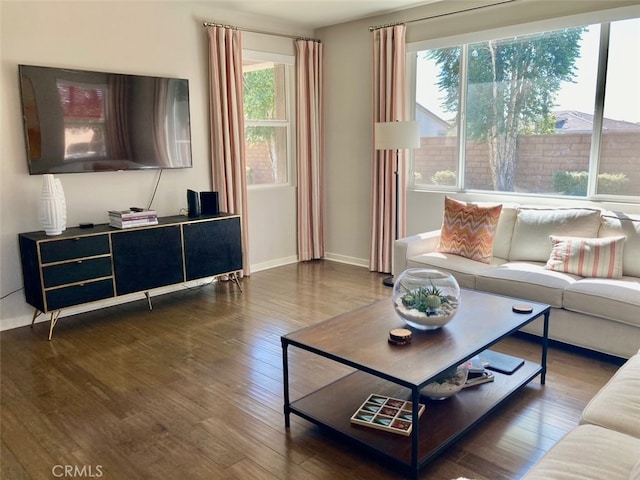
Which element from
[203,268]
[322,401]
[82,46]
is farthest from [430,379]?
[82,46]

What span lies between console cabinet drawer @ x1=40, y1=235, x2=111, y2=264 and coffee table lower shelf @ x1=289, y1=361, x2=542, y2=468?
6.75 feet

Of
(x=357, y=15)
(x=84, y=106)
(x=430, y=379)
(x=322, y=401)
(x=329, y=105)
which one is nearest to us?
(x=430, y=379)

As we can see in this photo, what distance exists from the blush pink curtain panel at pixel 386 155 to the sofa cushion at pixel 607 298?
2062 mm

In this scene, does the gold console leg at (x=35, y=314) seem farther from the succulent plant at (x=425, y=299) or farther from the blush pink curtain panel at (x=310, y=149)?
the succulent plant at (x=425, y=299)

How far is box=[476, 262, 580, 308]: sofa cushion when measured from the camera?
312 centimetres

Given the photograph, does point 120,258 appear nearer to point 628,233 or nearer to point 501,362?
point 501,362

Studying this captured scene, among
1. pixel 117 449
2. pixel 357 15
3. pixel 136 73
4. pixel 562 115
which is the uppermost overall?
pixel 357 15

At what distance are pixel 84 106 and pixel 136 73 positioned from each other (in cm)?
57

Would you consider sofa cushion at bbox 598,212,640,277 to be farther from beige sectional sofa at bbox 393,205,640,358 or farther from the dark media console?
the dark media console

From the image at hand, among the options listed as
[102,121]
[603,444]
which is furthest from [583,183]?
[102,121]

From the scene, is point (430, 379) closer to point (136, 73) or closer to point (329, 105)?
point (136, 73)

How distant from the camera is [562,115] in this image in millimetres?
4004

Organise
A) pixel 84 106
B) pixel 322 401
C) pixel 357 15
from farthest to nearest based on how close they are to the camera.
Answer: pixel 357 15, pixel 84 106, pixel 322 401

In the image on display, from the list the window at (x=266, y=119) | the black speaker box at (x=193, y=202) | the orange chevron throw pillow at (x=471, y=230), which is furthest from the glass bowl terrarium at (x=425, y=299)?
the window at (x=266, y=119)
